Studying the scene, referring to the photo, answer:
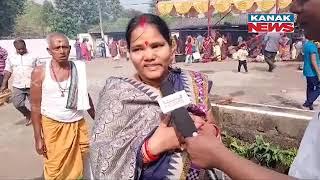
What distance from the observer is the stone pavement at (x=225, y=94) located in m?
5.29

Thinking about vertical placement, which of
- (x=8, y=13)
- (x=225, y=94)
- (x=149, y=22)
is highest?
(x=8, y=13)

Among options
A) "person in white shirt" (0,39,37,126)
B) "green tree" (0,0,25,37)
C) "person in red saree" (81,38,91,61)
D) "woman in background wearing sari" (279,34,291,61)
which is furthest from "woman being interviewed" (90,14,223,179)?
"green tree" (0,0,25,37)

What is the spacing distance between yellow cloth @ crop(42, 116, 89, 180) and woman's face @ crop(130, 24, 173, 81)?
218 cm

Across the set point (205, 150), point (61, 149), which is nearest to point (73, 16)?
point (61, 149)

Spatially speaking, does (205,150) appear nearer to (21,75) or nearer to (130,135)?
(130,135)

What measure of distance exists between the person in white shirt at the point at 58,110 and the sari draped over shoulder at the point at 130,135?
2017 millimetres

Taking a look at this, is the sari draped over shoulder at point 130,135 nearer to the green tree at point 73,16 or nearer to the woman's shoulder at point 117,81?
the woman's shoulder at point 117,81

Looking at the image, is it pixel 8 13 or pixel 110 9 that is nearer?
pixel 8 13

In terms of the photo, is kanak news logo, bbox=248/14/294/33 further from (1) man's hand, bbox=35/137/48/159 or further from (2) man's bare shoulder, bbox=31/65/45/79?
(1) man's hand, bbox=35/137/48/159

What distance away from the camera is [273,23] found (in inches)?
537

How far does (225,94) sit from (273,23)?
5.04m

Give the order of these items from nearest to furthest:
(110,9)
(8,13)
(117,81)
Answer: (117,81) → (8,13) → (110,9)

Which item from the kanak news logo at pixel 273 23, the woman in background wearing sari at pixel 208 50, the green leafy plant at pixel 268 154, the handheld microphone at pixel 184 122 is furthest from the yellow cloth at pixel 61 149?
the woman in background wearing sari at pixel 208 50

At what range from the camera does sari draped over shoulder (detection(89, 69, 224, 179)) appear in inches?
73.2
